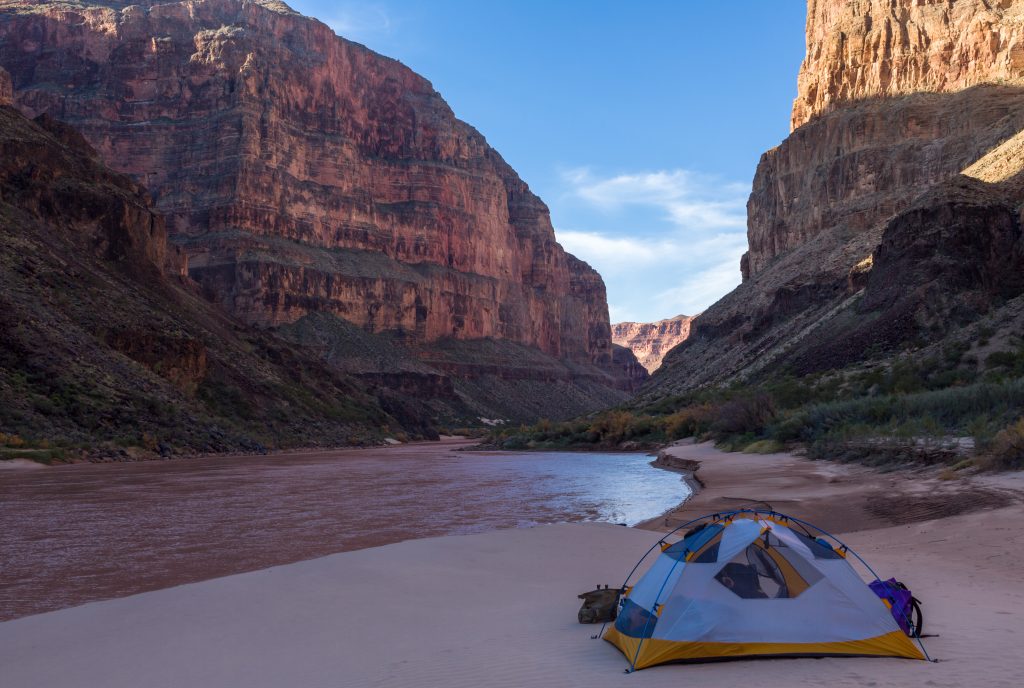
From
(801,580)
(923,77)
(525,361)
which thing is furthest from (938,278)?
(525,361)

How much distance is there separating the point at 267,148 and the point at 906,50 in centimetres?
9456

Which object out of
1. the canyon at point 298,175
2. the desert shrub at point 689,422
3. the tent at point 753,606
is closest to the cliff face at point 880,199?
the desert shrub at point 689,422

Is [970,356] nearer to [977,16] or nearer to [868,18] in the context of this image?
[977,16]

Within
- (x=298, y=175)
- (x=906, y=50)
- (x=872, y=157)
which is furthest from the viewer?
(x=298, y=175)

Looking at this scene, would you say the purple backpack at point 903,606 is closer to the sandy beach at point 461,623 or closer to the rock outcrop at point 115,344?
the sandy beach at point 461,623

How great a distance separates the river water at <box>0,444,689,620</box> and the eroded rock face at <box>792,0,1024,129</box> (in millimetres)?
56617

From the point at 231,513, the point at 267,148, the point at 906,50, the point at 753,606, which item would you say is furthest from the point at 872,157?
the point at 267,148

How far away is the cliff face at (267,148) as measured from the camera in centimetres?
12550

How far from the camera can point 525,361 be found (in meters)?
165

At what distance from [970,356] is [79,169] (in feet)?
203

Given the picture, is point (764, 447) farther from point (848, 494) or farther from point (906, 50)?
point (906, 50)

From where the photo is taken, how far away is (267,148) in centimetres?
13262

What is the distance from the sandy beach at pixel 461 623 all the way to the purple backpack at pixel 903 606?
18cm

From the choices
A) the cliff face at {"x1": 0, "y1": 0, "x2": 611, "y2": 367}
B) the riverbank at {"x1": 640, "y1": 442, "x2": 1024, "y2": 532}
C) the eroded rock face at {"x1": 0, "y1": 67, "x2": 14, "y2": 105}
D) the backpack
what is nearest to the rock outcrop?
the eroded rock face at {"x1": 0, "y1": 67, "x2": 14, "y2": 105}
